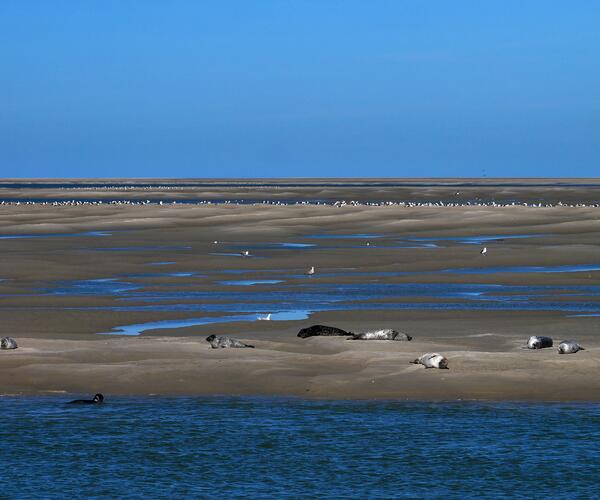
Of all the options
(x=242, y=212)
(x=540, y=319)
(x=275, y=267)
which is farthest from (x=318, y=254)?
(x=242, y=212)

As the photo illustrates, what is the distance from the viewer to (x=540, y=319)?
2250cm

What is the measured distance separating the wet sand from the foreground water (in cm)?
84

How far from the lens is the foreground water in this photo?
1170 centimetres

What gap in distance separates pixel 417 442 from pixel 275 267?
21423mm

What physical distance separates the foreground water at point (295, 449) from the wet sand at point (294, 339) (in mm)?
836

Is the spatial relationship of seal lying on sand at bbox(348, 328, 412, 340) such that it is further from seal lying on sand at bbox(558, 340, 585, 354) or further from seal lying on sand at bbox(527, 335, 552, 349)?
seal lying on sand at bbox(558, 340, 585, 354)

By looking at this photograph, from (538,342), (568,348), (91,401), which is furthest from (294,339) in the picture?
(91,401)

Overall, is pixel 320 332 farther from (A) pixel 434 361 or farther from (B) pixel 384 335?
(A) pixel 434 361

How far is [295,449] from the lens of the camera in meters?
13.1

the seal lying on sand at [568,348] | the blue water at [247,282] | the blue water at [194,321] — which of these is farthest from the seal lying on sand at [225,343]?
the blue water at [247,282]

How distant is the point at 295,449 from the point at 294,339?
6.80 metres

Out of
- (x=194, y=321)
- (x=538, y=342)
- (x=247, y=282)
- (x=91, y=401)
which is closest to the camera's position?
(x=91, y=401)

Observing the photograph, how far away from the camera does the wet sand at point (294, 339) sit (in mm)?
16234

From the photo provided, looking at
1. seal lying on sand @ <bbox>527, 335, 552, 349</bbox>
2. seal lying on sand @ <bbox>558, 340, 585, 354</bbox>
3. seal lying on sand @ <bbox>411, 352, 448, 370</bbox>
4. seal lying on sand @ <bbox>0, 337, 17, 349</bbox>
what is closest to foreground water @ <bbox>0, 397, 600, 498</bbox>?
seal lying on sand @ <bbox>411, 352, 448, 370</bbox>
